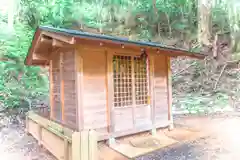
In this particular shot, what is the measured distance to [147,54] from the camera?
5246 mm

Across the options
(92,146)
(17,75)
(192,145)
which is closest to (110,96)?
(92,146)

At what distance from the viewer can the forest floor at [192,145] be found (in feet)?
12.9

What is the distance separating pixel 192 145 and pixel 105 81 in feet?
8.90

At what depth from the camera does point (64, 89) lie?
15.9 ft

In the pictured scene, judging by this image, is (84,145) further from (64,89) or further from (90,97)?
(64,89)

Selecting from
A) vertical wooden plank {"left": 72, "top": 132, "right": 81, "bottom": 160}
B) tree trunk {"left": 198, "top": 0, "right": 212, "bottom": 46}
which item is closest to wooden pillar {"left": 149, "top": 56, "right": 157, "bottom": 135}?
vertical wooden plank {"left": 72, "top": 132, "right": 81, "bottom": 160}

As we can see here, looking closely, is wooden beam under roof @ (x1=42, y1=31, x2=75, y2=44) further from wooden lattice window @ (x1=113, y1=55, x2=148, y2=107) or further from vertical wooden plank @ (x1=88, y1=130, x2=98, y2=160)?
vertical wooden plank @ (x1=88, y1=130, x2=98, y2=160)

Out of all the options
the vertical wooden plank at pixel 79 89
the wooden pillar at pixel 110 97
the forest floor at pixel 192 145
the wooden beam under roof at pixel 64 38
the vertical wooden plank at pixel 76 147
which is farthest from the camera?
the wooden pillar at pixel 110 97

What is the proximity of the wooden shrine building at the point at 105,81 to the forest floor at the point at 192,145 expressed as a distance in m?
1.04

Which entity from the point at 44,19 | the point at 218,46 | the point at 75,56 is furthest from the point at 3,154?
the point at 218,46

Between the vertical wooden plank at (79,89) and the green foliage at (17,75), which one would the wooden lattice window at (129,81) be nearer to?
the vertical wooden plank at (79,89)

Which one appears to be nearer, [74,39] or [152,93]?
[74,39]

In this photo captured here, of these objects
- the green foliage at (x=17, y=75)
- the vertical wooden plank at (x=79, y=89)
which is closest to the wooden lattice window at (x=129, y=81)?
the vertical wooden plank at (x=79, y=89)

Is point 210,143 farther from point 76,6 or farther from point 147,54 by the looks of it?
point 76,6
